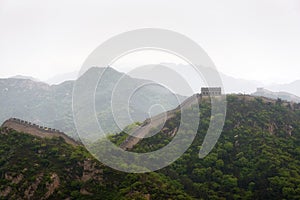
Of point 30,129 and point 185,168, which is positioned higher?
point 30,129

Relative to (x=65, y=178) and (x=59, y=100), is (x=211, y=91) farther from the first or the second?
(x=59, y=100)

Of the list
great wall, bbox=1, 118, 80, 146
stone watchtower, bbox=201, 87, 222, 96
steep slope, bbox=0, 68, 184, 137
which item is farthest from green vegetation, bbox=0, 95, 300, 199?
steep slope, bbox=0, 68, 184, 137

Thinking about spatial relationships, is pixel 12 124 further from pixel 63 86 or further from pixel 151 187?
pixel 63 86

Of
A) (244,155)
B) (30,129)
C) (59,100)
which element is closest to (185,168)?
(244,155)

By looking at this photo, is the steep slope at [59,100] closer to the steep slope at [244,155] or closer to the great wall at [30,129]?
the steep slope at [244,155]

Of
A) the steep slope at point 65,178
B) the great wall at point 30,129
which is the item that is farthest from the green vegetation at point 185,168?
the great wall at point 30,129

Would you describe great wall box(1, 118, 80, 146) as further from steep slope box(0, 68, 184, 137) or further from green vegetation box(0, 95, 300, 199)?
steep slope box(0, 68, 184, 137)
